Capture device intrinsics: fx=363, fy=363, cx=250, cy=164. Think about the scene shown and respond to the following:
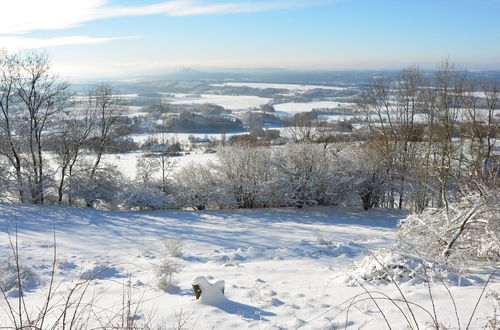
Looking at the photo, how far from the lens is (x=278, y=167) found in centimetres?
2130

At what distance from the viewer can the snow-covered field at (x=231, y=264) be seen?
16.6 feet

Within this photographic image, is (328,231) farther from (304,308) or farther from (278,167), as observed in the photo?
(304,308)

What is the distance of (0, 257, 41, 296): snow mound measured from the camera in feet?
22.8

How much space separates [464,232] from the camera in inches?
273

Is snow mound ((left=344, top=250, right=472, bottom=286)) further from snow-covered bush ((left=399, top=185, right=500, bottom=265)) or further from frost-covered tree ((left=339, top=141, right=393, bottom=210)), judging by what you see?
frost-covered tree ((left=339, top=141, right=393, bottom=210))

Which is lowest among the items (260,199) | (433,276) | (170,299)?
(260,199)

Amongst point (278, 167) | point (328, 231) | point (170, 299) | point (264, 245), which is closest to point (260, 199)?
point (278, 167)

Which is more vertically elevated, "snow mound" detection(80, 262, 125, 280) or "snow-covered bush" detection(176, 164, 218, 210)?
"snow mound" detection(80, 262, 125, 280)

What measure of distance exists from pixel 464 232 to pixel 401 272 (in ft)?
5.56

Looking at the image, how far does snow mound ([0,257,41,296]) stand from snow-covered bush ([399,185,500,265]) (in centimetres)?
776

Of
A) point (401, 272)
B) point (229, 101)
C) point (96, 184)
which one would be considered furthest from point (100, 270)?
point (229, 101)

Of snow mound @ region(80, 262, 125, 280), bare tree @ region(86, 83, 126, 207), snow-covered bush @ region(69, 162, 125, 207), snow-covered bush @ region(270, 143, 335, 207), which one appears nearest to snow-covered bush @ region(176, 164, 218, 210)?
snow-covered bush @ region(270, 143, 335, 207)

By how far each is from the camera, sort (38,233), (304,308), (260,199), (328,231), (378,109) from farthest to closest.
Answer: (378,109)
(260,199)
(328,231)
(38,233)
(304,308)

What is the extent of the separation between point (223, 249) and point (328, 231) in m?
5.15
